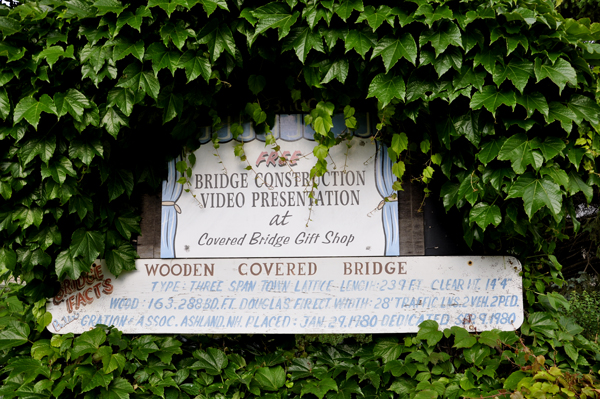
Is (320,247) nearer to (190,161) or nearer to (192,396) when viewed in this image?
(190,161)

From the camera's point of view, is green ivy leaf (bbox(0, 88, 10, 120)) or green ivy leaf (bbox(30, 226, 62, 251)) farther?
green ivy leaf (bbox(30, 226, 62, 251))

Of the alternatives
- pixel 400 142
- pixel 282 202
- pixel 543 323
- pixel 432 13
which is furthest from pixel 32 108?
pixel 543 323

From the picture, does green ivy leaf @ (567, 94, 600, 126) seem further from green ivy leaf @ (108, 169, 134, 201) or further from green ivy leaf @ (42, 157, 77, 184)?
green ivy leaf @ (42, 157, 77, 184)

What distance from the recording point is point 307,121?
107 inches

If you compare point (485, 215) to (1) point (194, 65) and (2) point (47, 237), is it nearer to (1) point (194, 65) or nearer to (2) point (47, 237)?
(1) point (194, 65)

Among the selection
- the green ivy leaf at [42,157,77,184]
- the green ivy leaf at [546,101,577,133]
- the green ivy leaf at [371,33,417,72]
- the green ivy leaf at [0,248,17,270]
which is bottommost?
the green ivy leaf at [0,248,17,270]

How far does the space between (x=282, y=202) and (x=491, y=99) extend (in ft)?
4.41

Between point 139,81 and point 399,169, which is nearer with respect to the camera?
point 139,81

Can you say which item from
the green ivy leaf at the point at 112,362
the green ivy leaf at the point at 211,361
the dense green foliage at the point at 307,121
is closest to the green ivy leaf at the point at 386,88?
the dense green foliage at the point at 307,121

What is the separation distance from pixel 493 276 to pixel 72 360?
8.74ft

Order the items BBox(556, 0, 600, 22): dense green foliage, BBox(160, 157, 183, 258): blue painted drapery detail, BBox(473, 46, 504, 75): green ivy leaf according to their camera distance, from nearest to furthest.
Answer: BBox(473, 46, 504, 75): green ivy leaf → BBox(160, 157, 183, 258): blue painted drapery detail → BBox(556, 0, 600, 22): dense green foliage

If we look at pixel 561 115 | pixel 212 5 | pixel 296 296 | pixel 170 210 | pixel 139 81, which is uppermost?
pixel 212 5

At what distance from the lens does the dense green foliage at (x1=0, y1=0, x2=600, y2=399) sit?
2.32m

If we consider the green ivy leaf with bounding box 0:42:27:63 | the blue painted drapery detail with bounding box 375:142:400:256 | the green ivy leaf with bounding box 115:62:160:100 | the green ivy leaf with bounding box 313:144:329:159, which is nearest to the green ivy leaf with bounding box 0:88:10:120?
the green ivy leaf with bounding box 0:42:27:63
